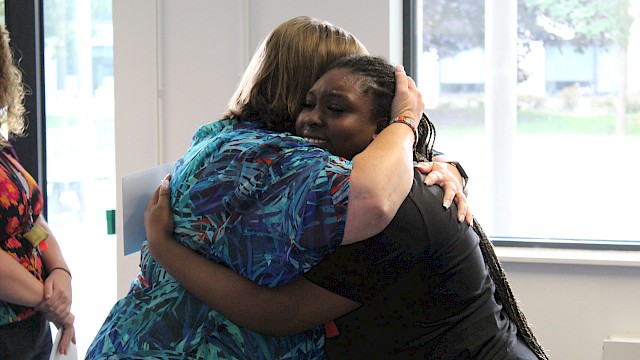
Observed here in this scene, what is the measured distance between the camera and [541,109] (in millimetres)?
3324

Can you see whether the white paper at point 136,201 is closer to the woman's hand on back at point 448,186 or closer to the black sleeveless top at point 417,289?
the black sleeveless top at point 417,289

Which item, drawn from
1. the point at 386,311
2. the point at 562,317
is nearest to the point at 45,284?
the point at 386,311

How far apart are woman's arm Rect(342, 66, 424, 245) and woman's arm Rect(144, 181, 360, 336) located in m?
0.12

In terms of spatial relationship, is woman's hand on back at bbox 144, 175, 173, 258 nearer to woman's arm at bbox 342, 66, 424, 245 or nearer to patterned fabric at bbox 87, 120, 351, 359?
patterned fabric at bbox 87, 120, 351, 359

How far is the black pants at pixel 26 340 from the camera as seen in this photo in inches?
77.9

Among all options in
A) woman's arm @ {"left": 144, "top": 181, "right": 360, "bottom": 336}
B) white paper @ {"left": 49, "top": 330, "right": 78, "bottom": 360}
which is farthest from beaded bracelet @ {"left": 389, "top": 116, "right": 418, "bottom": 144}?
white paper @ {"left": 49, "top": 330, "right": 78, "bottom": 360}

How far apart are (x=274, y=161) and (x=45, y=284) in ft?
3.26

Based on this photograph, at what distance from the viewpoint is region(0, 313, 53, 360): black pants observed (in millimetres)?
1979

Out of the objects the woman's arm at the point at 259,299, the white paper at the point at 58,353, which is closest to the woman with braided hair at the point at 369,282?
the woman's arm at the point at 259,299

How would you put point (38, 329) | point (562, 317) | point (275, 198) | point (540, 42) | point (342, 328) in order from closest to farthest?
point (275, 198)
point (342, 328)
point (38, 329)
point (562, 317)
point (540, 42)

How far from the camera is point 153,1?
318cm

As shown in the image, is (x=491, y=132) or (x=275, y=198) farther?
(x=491, y=132)

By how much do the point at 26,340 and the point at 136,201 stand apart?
669mm

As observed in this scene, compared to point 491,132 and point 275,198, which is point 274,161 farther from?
point 491,132
